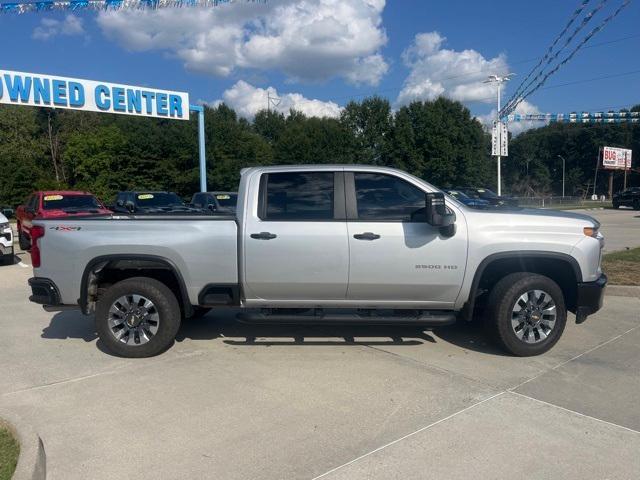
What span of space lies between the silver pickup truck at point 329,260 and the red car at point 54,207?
29.3ft

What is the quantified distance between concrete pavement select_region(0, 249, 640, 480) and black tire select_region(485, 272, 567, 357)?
15 cm

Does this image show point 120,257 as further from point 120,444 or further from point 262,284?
point 120,444

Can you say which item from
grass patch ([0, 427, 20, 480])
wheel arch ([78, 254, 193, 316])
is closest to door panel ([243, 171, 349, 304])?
wheel arch ([78, 254, 193, 316])

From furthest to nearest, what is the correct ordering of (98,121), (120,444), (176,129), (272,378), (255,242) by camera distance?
1. (98,121)
2. (176,129)
3. (255,242)
4. (272,378)
5. (120,444)

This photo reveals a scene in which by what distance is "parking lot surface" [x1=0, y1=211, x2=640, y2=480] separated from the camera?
11.4ft

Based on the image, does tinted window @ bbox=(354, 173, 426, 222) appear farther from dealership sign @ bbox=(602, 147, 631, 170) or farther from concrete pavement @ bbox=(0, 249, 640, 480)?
dealership sign @ bbox=(602, 147, 631, 170)

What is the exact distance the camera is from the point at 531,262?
5.54 m

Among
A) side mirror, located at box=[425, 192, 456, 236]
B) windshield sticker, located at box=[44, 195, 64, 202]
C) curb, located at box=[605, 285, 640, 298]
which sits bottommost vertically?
curb, located at box=[605, 285, 640, 298]

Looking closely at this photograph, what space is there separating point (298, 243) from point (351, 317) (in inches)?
35.6

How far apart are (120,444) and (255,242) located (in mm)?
2236

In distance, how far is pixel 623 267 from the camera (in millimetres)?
9828

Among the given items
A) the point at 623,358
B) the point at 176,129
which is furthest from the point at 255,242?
the point at 176,129

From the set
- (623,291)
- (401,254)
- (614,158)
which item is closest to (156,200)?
(401,254)

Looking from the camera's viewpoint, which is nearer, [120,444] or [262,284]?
[120,444]
